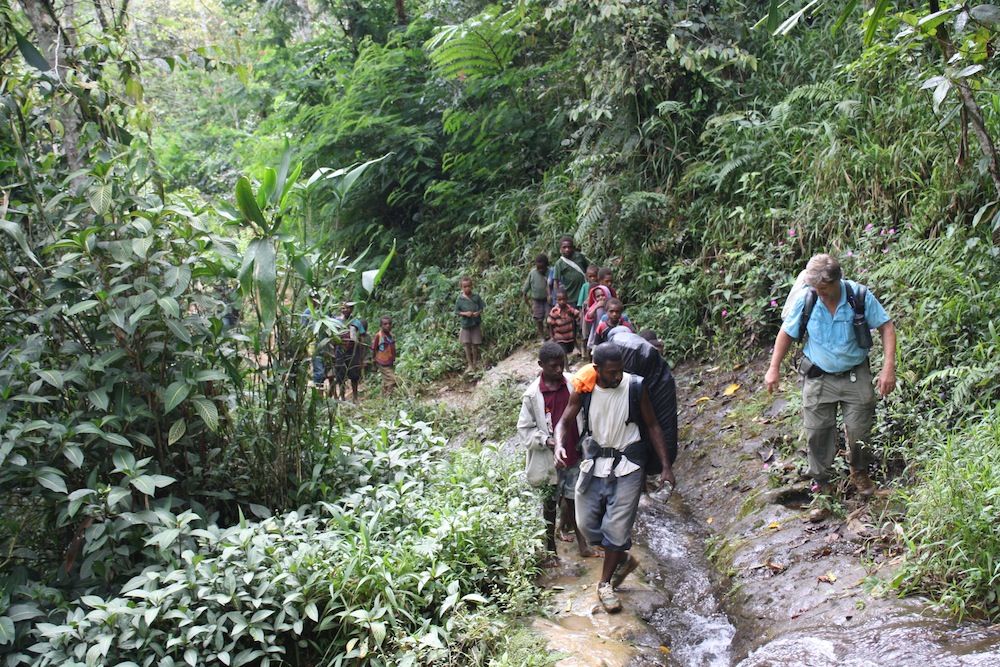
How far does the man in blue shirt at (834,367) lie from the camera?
518 centimetres

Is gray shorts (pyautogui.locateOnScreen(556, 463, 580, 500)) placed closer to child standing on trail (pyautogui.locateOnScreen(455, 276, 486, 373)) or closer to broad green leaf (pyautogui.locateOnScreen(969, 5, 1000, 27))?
broad green leaf (pyautogui.locateOnScreen(969, 5, 1000, 27))

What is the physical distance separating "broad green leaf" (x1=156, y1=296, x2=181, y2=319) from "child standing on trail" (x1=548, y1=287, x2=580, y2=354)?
20.2ft

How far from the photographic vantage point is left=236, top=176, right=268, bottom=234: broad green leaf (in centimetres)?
471

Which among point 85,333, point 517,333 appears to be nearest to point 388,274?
point 517,333

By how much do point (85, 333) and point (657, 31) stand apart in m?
8.90

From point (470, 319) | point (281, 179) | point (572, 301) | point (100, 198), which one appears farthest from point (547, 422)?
point (470, 319)

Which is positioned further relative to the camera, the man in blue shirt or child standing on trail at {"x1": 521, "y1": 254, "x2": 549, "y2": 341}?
child standing on trail at {"x1": 521, "y1": 254, "x2": 549, "y2": 341}

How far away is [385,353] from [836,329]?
26.8 feet

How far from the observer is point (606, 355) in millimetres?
4875

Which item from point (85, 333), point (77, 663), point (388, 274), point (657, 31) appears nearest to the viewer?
point (77, 663)

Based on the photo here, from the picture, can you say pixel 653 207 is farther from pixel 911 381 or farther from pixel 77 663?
pixel 77 663

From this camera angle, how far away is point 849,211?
8.37 m

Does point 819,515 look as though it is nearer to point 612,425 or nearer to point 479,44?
point 612,425

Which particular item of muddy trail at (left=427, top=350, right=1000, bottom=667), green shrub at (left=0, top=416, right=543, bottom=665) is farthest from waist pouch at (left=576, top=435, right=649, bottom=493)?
muddy trail at (left=427, top=350, right=1000, bottom=667)
